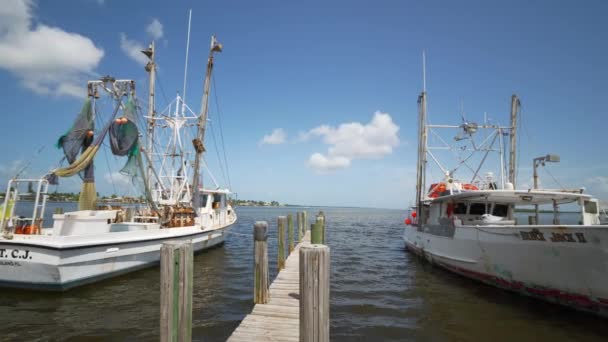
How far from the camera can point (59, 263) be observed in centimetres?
913

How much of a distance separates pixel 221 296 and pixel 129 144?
24.0 ft

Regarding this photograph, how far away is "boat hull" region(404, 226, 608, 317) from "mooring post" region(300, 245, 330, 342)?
7.49 meters

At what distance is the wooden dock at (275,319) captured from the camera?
5398mm

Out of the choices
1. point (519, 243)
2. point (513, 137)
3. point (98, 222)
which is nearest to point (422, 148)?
point (513, 137)

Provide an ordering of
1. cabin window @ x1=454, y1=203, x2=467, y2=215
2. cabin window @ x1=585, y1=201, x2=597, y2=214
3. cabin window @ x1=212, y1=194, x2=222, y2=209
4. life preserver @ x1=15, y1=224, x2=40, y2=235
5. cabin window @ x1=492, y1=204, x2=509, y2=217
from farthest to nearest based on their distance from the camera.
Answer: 1. cabin window @ x1=212, y1=194, x2=222, y2=209
2. cabin window @ x1=454, y1=203, x2=467, y2=215
3. cabin window @ x1=492, y1=204, x2=509, y2=217
4. cabin window @ x1=585, y1=201, x2=597, y2=214
5. life preserver @ x1=15, y1=224, x2=40, y2=235

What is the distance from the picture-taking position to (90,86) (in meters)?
13.7

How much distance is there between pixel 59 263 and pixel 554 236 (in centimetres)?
1371

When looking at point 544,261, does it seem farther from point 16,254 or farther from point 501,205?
point 16,254

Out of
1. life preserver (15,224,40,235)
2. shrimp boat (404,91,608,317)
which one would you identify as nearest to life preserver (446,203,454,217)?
shrimp boat (404,91,608,317)

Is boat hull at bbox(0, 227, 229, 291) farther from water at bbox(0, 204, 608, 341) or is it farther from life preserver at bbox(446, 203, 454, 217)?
life preserver at bbox(446, 203, 454, 217)

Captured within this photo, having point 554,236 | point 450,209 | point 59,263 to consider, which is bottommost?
point 59,263

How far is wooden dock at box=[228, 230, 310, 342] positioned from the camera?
5.40 metres

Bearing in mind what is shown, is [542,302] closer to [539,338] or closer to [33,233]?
[539,338]

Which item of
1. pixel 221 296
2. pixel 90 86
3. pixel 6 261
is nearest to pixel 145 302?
pixel 221 296
